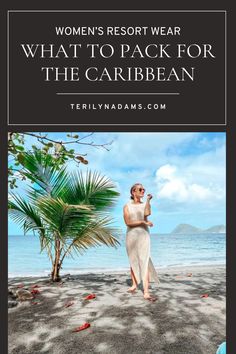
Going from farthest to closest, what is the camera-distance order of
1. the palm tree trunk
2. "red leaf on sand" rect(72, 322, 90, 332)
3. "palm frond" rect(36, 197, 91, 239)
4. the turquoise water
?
the turquoise water < the palm tree trunk < "palm frond" rect(36, 197, 91, 239) < "red leaf on sand" rect(72, 322, 90, 332)

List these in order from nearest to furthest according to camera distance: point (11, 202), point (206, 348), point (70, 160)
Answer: point (206, 348)
point (70, 160)
point (11, 202)

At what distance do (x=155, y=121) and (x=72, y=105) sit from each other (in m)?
0.85

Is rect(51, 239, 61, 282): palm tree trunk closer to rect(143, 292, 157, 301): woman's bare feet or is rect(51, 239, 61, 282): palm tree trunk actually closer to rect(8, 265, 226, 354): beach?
rect(8, 265, 226, 354): beach

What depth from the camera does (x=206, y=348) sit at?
9.14ft

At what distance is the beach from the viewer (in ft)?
9.28

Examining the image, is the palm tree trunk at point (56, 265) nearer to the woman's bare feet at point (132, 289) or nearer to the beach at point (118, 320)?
the beach at point (118, 320)

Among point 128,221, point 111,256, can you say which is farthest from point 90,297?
point 111,256

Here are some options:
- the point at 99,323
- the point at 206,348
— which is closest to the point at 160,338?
the point at 206,348

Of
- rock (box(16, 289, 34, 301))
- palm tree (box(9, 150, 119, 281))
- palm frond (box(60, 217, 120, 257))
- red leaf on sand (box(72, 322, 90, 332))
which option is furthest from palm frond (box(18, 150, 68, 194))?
red leaf on sand (box(72, 322, 90, 332))

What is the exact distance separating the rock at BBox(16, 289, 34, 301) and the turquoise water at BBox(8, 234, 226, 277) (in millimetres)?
1165

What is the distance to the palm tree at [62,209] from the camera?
431 cm

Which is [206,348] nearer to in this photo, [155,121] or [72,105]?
[155,121]

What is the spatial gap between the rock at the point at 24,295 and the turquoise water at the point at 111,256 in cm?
116

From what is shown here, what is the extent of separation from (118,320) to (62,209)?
64.4 inches
